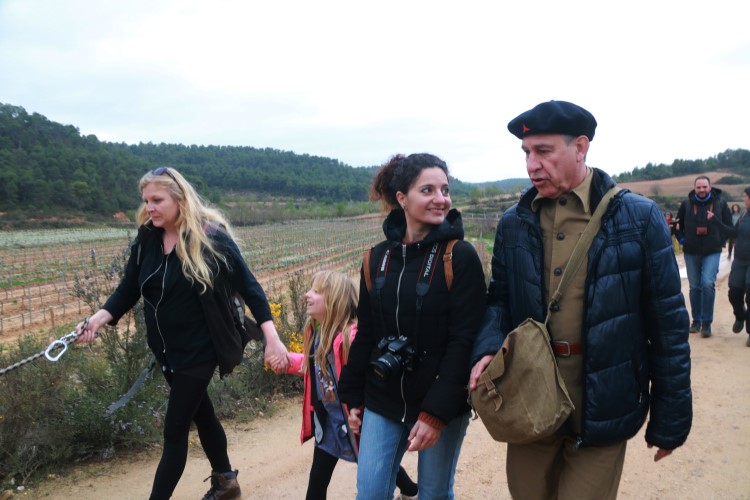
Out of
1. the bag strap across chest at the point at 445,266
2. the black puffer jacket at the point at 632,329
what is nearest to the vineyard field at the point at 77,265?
the bag strap across chest at the point at 445,266

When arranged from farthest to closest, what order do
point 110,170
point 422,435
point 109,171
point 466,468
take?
1. point 110,170
2. point 109,171
3. point 466,468
4. point 422,435

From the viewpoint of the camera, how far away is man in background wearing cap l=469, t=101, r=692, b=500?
6.06ft

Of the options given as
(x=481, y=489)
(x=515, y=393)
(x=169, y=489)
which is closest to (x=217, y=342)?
(x=169, y=489)

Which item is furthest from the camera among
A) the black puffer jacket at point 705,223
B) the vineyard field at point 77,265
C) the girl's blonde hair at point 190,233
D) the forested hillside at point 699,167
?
the forested hillside at point 699,167

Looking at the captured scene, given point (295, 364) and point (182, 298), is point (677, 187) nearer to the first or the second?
point (295, 364)

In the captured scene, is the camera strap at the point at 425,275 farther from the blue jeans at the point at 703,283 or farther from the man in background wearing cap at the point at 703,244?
the blue jeans at the point at 703,283

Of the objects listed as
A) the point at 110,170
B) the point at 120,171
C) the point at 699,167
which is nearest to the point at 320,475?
the point at 699,167

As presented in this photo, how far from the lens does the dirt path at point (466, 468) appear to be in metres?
3.27

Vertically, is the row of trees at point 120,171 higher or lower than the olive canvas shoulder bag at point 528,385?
higher

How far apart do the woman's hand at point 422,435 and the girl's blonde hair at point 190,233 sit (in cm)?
131

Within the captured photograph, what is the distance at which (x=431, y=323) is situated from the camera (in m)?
2.12

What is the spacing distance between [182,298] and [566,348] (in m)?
1.87

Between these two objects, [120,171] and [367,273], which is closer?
[367,273]

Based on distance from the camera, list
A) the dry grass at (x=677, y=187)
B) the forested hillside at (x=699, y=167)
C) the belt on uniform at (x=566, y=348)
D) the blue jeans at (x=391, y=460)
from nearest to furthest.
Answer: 1. the belt on uniform at (x=566, y=348)
2. the blue jeans at (x=391, y=460)
3. the dry grass at (x=677, y=187)
4. the forested hillside at (x=699, y=167)
